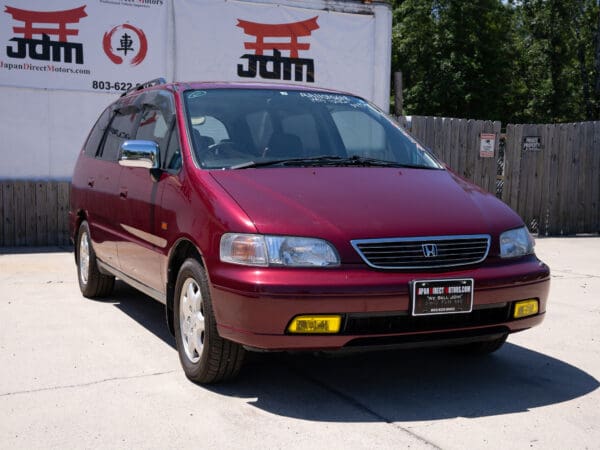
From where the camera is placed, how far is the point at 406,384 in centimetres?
454

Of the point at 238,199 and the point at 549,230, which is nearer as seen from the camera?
the point at 238,199

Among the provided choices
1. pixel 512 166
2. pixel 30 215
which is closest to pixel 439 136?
pixel 512 166

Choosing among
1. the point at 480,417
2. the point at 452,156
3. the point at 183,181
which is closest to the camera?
the point at 480,417

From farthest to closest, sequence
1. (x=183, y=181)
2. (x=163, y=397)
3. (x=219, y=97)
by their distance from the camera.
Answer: (x=219, y=97)
(x=183, y=181)
(x=163, y=397)

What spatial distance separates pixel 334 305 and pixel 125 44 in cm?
837

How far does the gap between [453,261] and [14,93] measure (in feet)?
26.9

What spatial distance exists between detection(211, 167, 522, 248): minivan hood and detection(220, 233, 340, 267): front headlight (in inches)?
1.6

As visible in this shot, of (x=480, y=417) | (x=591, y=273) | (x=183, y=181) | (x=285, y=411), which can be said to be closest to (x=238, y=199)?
(x=183, y=181)

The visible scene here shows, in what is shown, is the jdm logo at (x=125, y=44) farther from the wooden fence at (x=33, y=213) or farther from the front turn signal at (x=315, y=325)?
the front turn signal at (x=315, y=325)

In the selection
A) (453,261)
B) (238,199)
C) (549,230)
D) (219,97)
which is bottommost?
(549,230)

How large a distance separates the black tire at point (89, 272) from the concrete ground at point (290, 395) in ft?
2.31

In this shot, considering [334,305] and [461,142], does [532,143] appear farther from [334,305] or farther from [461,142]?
[334,305]

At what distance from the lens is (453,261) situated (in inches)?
162

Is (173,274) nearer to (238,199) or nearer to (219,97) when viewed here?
(238,199)
